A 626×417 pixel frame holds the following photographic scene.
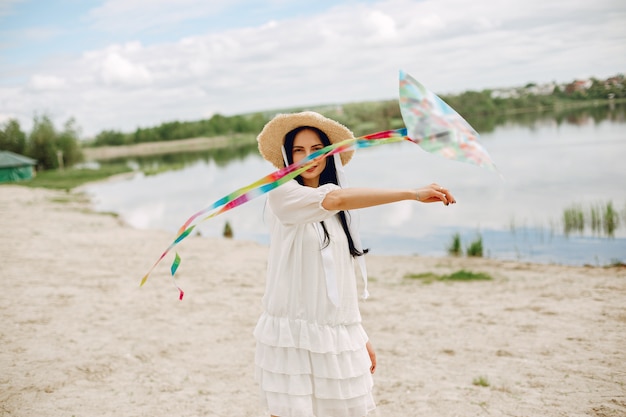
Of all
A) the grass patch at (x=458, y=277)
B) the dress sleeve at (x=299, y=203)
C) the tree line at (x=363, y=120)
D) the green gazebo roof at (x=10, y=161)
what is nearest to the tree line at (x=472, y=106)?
the tree line at (x=363, y=120)

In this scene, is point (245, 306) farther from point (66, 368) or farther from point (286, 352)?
point (286, 352)

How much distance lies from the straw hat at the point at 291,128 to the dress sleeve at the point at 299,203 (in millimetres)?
330

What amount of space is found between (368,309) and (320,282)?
4.96 m

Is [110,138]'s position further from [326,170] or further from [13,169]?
[326,170]

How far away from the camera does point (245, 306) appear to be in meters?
7.32

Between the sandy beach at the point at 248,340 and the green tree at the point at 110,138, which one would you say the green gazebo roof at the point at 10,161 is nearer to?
the sandy beach at the point at 248,340

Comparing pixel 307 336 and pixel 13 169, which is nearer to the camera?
pixel 307 336

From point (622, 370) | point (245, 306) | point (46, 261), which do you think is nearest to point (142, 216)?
point (46, 261)

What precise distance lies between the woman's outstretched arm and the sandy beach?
2.45m

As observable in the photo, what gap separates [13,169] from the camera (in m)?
42.6

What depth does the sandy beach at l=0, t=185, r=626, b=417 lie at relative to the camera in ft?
13.7

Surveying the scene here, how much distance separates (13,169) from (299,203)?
1828 inches

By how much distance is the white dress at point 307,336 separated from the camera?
2.33 m

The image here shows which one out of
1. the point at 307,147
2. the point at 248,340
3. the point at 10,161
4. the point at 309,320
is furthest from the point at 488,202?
the point at 10,161
